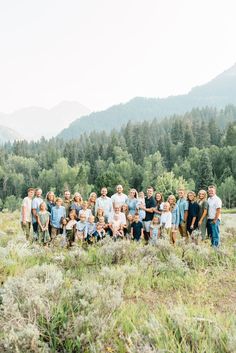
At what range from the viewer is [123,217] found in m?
12.6

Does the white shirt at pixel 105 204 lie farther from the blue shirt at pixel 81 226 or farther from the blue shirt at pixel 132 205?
the blue shirt at pixel 81 226

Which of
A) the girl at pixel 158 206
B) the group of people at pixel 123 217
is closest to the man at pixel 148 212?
the group of people at pixel 123 217

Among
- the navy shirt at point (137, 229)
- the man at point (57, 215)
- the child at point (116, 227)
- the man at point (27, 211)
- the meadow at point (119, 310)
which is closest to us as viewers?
the meadow at point (119, 310)

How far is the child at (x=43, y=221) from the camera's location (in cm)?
1252

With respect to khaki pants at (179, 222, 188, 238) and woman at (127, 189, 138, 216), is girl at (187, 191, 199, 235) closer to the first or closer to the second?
khaki pants at (179, 222, 188, 238)

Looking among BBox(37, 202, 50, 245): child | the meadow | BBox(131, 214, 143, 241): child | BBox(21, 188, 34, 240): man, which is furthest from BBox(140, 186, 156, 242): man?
the meadow

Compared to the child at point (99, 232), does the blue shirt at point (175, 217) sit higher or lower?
higher

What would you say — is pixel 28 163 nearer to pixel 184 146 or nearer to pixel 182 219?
pixel 184 146

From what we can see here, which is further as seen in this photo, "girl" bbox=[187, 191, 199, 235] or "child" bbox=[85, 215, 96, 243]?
"girl" bbox=[187, 191, 199, 235]

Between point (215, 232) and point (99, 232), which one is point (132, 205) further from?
point (215, 232)

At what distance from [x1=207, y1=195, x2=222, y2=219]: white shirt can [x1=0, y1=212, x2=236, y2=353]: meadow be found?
354 cm

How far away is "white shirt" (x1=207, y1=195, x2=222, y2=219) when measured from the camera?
1216cm

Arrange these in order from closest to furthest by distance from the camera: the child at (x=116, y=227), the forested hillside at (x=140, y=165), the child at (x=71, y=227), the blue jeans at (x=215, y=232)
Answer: the blue jeans at (x=215, y=232) < the child at (x=116, y=227) < the child at (x=71, y=227) < the forested hillside at (x=140, y=165)

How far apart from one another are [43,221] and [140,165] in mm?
114941
